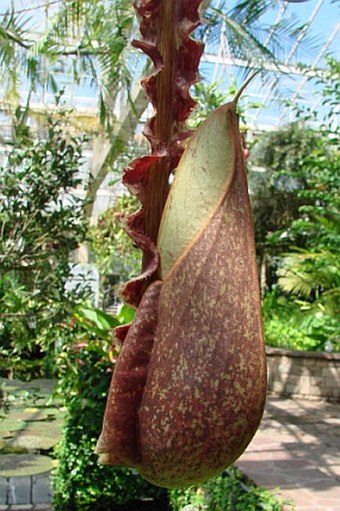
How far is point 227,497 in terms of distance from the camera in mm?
3770

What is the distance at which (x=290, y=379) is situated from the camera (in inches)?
324

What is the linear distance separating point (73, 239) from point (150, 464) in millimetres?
3108

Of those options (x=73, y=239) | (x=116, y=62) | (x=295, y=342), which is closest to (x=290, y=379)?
(x=295, y=342)

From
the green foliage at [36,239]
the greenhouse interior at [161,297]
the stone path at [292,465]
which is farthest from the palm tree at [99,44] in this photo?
the stone path at [292,465]

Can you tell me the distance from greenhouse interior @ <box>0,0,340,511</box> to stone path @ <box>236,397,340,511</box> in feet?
0.09

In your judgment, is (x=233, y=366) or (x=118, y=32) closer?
(x=233, y=366)

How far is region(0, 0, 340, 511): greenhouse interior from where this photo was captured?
62cm

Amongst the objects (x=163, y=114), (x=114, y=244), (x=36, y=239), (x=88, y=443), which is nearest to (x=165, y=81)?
(x=163, y=114)

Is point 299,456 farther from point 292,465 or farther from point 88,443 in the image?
point 88,443

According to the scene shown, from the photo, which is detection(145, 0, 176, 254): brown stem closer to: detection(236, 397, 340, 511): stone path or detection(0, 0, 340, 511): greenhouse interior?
detection(0, 0, 340, 511): greenhouse interior

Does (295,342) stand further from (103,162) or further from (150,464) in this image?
(150,464)

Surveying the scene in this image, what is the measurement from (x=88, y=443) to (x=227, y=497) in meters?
1.11

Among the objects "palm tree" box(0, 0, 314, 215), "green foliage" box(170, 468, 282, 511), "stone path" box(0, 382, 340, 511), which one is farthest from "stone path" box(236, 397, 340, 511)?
"palm tree" box(0, 0, 314, 215)

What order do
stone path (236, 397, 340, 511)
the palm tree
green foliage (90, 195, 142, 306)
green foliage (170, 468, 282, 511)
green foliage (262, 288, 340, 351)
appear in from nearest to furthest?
1. green foliage (170, 468, 282, 511)
2. stone path (236, 397, 340, 511)
3. the palm tree
4. green foliage (262, 288, 340, 351)
5. green foliage (90, 195, 142, 306)
